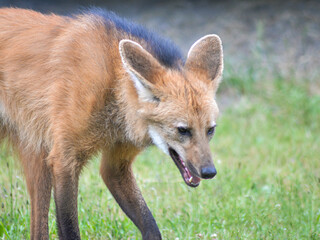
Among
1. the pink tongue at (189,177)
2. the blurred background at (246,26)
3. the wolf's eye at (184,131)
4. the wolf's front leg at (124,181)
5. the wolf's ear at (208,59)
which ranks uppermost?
the wolf's ear at (208,59)

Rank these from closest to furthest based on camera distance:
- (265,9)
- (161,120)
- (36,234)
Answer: (161,120) < (36,234) < (265,9)

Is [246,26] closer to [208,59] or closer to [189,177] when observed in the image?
[208,59]

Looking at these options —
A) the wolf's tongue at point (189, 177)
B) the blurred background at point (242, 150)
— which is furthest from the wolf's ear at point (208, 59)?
the blurred background at point (242, 150)

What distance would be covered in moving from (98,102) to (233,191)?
6.00ft

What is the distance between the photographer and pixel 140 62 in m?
2.99

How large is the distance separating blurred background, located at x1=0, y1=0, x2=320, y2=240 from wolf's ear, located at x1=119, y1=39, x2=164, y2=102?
0.61m

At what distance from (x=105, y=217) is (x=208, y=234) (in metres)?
0.81

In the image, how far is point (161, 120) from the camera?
3.01 meters

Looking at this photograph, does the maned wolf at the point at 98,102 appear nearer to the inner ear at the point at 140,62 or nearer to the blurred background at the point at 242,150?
the inner ear at the point at 140,62

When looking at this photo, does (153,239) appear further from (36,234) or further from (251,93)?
(251,93)

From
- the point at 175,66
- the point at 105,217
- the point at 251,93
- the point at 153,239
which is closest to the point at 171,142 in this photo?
the point at 175,66

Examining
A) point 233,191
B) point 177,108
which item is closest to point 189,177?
point 177,108

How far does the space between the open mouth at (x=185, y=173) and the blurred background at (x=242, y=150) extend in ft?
1.35

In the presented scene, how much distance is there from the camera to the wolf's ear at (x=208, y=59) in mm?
3217
